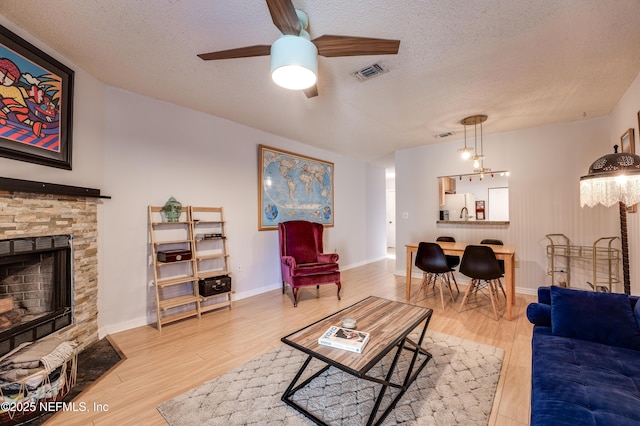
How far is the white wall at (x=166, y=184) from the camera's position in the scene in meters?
2.77

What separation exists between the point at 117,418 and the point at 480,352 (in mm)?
2718

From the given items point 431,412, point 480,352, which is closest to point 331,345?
point 431,412

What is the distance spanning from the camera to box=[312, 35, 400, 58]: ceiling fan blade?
1.60 metres

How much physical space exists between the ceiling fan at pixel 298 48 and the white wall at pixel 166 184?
161 cm

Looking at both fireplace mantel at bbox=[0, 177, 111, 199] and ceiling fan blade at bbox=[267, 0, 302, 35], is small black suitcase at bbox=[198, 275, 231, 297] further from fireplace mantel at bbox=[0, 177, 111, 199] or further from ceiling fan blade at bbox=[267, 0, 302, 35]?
ceiling fan blade at bbox=[267, 0, 302, 35]

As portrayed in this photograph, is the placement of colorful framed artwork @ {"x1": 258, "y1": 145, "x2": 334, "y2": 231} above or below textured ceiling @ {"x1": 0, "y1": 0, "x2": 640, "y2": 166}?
below

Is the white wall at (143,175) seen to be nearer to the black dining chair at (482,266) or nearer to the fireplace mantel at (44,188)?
the fireplace mantel at (44,188)

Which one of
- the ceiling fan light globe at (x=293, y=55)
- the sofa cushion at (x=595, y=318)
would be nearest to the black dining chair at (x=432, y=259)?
the sofa cushion at (x=595, y=318)

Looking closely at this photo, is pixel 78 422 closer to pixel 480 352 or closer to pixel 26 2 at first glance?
pixel 26 2

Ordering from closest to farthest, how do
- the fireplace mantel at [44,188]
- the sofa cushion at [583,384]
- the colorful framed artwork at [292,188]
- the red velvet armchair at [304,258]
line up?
the sofa cushion at [583,384], the fireplace mantel at [44,188], the red velvet armchair at [304,258], the colorful framed artwork at [292,188]

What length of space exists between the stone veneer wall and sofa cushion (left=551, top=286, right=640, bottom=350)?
148 inches

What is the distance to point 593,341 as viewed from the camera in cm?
171

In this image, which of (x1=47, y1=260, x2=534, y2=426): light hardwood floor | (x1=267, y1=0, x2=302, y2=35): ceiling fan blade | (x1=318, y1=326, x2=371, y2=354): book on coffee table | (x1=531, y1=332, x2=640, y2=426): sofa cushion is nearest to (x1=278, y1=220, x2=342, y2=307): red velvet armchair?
(x1=47, y1=260, x2=534, y2=426): light hardwood floor

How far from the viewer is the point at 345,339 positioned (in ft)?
5.29
